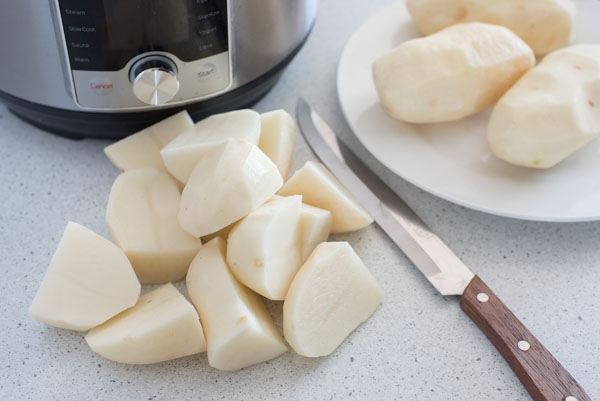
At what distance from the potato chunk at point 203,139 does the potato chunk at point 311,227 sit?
0.37ft

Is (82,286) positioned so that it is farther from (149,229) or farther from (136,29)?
(136,29)

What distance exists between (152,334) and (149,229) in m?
0.14

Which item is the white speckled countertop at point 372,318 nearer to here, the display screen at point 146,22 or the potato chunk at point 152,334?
the potato chunk at point 152,334

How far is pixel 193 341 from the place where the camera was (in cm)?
67

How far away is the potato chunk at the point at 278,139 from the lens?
82cm

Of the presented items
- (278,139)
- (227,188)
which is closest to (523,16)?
(278,139)

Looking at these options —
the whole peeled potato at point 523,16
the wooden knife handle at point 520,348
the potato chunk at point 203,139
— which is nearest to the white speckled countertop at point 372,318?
the wooden knife handle at point 520,348

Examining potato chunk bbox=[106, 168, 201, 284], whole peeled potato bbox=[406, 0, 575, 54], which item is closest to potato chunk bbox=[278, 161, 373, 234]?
potato chunk bbox=[106, 168, 201, 284]

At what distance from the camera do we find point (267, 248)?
681 mm

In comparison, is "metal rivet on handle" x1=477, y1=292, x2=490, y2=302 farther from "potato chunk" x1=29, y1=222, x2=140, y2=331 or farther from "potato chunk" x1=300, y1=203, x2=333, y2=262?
"potato chunk" x1=29, y1=222, x2=140, y2=331

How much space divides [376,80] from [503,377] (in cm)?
42

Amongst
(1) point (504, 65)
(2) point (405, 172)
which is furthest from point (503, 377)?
(1) point (504, 65)

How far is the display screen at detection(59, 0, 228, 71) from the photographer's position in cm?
71

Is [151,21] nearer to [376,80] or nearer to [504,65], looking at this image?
[376,80]
